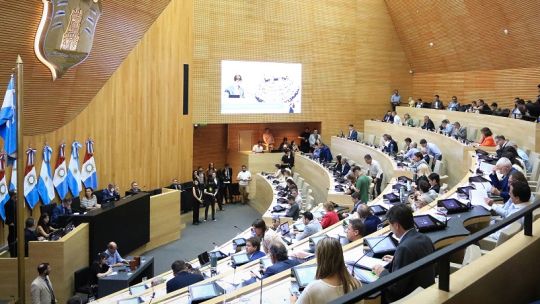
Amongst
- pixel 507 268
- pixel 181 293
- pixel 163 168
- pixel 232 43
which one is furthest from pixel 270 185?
pixel 507 268

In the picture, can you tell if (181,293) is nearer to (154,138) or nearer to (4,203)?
(4,203)

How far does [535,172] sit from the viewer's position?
8.56m

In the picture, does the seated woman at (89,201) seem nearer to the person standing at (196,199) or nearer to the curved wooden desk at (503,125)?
the person standing at (196,199)

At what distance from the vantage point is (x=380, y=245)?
4.24m

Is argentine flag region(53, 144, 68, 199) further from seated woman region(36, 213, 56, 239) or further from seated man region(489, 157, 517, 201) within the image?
seated man region(489, 157, 517, 201)

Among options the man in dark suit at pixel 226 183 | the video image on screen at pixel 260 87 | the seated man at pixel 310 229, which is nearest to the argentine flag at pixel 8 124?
the seated man at pixel 310 229

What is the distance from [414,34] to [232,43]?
6616 millimetres

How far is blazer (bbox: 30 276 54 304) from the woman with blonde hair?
570 centimetres

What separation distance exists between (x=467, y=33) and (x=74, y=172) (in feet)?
38.7

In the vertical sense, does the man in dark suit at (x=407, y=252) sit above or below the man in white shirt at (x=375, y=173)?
above

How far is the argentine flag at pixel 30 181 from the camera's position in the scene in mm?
10258

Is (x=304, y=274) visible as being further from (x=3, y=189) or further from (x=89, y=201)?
(x=89, y=201)

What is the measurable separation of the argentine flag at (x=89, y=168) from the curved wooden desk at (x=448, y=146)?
27.2 feet

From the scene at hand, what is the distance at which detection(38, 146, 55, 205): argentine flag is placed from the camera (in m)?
10.7
